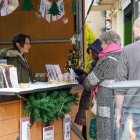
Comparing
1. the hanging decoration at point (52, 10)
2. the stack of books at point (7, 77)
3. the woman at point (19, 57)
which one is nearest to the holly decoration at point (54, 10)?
the hanging decoration at point (52, 10)

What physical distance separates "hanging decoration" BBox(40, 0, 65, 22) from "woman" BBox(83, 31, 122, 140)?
10.2 ft

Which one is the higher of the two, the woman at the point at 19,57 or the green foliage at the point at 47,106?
the woman at the point at 19,57

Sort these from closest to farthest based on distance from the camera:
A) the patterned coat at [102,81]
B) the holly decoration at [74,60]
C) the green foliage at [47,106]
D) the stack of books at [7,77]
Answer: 1. the stack of books at [7,77]
2. the green foliage at [47,106]
3. the patterned coat at [102,81]
4. the holly decoration at [74,60]

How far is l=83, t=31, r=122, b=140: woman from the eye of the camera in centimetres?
550

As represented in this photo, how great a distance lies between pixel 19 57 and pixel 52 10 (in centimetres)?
238

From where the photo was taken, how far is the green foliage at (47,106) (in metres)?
5.23

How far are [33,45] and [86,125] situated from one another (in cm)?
330

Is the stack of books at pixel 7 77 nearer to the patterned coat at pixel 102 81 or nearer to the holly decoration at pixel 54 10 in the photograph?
the patterned coat at pixel 102 81

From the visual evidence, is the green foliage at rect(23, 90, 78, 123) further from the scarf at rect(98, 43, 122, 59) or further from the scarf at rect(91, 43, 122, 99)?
the scarf at rect(98, 43, 122, 59)

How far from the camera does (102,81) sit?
5.55 meters

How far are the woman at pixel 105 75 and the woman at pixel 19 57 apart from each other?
1.26 metres

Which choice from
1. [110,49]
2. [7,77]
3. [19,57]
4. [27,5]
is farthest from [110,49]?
[27,5]

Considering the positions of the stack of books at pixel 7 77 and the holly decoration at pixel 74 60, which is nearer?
the stack of books at pixel 7 77

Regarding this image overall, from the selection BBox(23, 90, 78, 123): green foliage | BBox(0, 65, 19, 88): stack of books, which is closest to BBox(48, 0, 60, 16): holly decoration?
BBox(23, 90, 78, 123): green foliage
